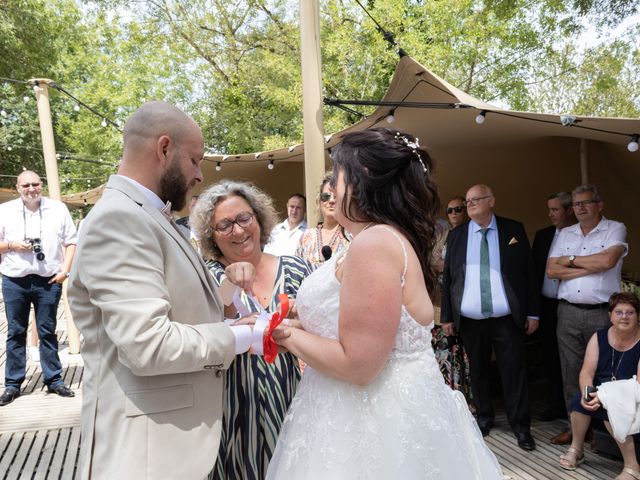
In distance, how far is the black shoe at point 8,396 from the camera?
5090mm

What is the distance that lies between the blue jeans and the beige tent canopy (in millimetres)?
3010

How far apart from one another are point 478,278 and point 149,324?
346 centimetres

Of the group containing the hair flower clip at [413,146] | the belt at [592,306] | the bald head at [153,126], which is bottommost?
the belt at [592,306]

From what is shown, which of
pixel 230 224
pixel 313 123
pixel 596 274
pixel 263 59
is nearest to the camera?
pixel 230 224

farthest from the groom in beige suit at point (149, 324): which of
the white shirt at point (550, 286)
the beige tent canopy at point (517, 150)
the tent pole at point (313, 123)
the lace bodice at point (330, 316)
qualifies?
the white shirt at point (550, 286)

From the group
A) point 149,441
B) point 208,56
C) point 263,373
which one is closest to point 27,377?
point 263,373

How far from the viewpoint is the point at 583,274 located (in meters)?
4.10

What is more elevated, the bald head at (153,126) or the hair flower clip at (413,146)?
the bald head at (153,126)

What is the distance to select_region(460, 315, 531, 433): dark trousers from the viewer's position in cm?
421

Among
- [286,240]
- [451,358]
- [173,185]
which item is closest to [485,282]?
[451,358]

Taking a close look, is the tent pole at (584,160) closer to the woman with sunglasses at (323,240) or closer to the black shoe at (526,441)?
the black shoe at (526,441)

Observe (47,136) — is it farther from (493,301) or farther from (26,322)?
(493,301)

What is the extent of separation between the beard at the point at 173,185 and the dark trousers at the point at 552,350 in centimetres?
406

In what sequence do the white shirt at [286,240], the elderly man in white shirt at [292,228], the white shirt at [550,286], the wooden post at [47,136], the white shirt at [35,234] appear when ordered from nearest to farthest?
the white shirt at [550,286] → the white shirt at [35,234] → the white shirt at [286,240] → the elderly man in white shirt at [292,228] → the wooden post at [47,136]
